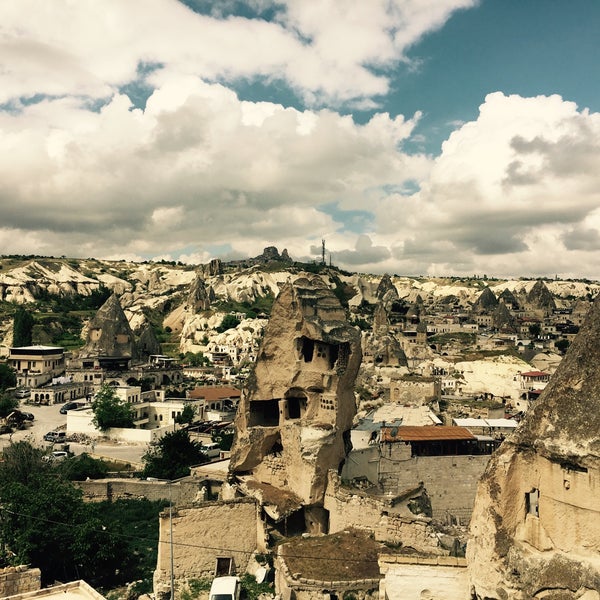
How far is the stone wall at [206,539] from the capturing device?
19.4 metres

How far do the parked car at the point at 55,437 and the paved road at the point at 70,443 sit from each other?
46 cm

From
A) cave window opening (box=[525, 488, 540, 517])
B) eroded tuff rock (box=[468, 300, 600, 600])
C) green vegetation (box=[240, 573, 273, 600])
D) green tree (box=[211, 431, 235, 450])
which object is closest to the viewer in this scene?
eroded tuff rock (box=[468, 300, 600, 600])

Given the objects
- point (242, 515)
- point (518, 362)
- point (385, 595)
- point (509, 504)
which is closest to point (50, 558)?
point (242, 515)

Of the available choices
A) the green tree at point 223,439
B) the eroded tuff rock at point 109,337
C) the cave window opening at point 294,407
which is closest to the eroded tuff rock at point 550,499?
the cave window opening at point 294,407

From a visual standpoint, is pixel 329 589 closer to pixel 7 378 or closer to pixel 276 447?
pixel 276 447

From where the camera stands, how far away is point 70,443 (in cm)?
4853

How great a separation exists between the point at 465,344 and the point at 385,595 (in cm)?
7812

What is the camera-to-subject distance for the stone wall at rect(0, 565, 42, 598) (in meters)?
17.8

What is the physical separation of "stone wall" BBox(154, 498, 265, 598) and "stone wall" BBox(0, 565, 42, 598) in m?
3.71

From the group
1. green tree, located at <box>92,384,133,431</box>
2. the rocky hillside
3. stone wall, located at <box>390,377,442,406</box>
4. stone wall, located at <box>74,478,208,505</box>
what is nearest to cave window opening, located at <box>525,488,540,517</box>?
stone wall, located at <box>74,478,208,505</box>

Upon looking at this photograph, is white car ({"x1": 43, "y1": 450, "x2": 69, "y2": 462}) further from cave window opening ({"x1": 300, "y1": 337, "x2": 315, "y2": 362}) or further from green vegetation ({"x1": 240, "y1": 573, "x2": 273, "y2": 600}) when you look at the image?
green vegetation ({"x1": 240, "y1": 573, "x2": 273, "y2": 600})

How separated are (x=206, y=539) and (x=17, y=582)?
590 cm

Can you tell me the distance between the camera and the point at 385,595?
13.9 metres

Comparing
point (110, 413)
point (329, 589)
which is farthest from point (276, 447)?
point (110, 413)
